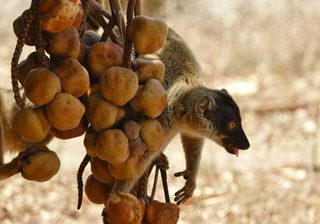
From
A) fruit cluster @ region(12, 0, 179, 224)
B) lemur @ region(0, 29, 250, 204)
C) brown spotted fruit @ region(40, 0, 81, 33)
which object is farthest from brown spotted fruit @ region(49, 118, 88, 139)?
lemur @ region(0, 29, 250, 204)

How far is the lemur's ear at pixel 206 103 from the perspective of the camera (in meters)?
2.45

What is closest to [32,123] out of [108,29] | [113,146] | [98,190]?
[113,146]

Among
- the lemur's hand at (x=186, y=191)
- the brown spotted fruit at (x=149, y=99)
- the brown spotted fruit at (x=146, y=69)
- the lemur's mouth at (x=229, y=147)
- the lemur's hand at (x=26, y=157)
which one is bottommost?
the lemur's hand at (x=186, y=191)

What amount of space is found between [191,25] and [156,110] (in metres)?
8.36

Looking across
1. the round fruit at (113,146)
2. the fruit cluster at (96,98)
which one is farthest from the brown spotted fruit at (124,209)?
the round fruit at (113,146)

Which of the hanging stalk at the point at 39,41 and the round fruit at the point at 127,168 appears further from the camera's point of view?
the round fruit at the point at 127,168

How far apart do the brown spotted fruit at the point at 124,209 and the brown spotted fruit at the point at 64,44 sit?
0.33 metres

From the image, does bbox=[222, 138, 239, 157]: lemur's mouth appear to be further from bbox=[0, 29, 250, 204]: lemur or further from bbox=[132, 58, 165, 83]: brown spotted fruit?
bbox=[132, 58, 165, 83]: brown spotted fruit

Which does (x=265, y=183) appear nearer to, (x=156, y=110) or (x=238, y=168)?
(x=238, y=168)

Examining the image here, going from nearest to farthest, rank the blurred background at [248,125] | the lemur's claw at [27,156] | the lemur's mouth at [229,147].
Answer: the lemur's claw at [27,156], the lemur's mouth at [229,147], the blurred background at [248,125]

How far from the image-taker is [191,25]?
9.68m

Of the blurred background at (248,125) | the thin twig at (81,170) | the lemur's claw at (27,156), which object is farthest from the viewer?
the blurred background at (248,125)

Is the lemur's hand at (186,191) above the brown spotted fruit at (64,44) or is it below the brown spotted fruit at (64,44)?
below

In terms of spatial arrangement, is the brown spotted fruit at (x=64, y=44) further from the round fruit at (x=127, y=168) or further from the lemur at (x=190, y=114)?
the lemur at (x=190, y=114)
